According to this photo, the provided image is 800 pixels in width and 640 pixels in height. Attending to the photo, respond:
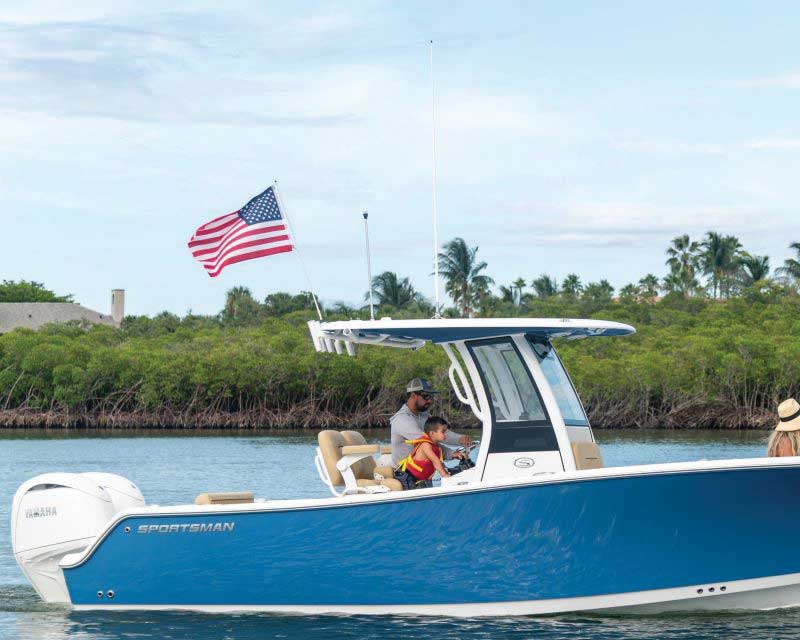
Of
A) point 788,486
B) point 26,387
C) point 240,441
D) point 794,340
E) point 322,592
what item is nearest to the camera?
point 788,486

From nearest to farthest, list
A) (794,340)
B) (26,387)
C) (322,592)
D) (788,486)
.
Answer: (788,486) < (322,592) < (794,340) < (26,387)

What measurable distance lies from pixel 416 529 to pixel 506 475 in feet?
2.99

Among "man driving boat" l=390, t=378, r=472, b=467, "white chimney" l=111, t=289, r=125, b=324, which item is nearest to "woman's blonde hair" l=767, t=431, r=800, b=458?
"man driving boat" l=390, t=378, r=472, b=467

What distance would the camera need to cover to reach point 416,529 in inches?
396

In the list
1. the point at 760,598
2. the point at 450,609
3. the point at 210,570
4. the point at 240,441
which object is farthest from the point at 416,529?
the point at 240,441

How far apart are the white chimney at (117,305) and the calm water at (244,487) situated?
3819 centimetres

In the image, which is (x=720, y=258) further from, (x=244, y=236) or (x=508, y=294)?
(x=244, y=236)

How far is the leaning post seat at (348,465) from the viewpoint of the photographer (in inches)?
431

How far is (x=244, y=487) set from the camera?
2644cm

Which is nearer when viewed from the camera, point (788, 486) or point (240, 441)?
point (788, 486)

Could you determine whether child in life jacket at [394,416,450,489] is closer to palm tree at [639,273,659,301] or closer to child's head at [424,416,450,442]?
child's head at [424,416,450,442]

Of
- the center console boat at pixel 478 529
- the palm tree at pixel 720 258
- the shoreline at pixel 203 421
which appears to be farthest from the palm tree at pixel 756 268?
the center console boat at pixel 478 529

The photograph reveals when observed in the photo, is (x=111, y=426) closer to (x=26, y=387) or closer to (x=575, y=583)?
(x=26, y=387)

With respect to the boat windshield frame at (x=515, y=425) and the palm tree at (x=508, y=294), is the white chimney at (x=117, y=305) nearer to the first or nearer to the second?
the palm tree at (x=508, y=294)
